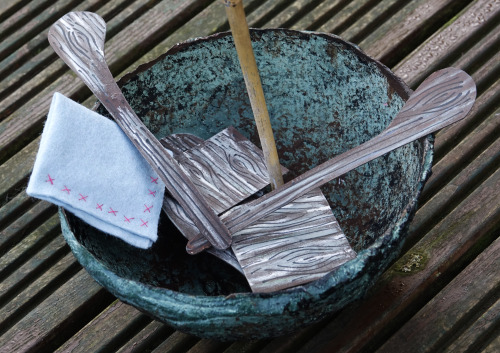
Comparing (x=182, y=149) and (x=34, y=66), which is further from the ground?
(x=34, y=66)

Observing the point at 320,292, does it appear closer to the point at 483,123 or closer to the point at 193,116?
the point at 193,116

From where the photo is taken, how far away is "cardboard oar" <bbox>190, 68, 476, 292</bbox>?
88 centimetres

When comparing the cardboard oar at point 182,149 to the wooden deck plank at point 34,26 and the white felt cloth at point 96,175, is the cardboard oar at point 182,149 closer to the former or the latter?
the white felt cloth at point 96,175

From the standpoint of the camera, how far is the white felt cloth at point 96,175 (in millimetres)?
855

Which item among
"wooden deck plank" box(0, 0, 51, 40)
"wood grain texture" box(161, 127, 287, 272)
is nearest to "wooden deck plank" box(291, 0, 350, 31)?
"wood grain texture" box(161, 127, 287, 272)

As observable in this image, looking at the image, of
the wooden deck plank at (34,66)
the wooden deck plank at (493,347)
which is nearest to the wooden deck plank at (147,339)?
the wooden deck plank at (493,347)

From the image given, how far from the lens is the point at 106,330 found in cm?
111

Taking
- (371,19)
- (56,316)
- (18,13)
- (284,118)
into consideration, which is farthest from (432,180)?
(18,13)

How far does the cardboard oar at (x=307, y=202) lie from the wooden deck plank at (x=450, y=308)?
0.81 feet

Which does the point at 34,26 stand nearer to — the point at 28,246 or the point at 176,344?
the point at 28,246

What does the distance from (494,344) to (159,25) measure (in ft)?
3.02

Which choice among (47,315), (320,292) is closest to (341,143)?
(320,292)

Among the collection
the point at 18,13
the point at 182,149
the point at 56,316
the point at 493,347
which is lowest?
the point at 493,347

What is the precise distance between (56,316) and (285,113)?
1.63 feet
